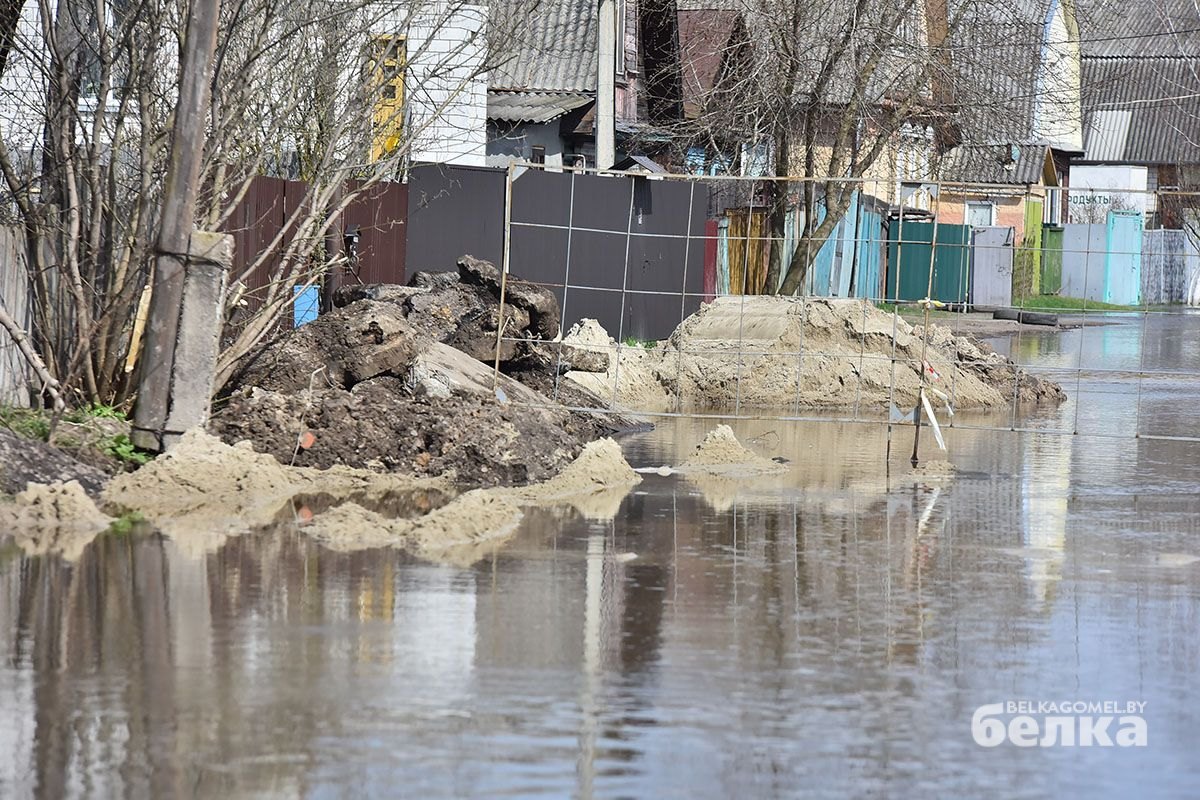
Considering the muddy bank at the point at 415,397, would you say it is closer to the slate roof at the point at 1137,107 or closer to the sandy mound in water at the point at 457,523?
the sandy mound in water at the point at 457,523

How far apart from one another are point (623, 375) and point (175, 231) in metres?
7.87

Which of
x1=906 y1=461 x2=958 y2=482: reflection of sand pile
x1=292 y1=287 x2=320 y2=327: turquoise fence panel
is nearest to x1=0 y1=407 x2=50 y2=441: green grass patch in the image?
x1=906 y1=461 x2=958 y2=482: reflection of sand pile

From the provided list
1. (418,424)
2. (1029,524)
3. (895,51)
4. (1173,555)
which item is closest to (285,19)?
(418,424)

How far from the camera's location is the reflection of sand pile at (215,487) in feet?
30.7

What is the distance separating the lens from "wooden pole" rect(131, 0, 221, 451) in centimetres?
1058

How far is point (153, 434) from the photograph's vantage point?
10680 millimetres

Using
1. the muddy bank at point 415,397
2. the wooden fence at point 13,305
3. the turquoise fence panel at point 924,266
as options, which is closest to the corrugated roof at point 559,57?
the turquoise fence panel at point 924,266

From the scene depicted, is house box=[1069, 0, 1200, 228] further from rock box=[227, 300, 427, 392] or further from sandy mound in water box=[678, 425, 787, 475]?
rock box=[227, 300, 427, 392]

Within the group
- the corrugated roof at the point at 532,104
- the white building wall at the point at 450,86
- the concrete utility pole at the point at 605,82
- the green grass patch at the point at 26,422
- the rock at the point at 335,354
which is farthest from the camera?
the corrugated roof at the point at 532,104

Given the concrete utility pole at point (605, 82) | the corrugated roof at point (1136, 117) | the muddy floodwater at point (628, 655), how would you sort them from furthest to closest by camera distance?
1. the corrugated roof at point (1136, 117)
2. the concrete utility pole at point (605, 82)
3. the muddy floodwater at point (628, 655)

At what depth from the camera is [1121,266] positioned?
149 ft

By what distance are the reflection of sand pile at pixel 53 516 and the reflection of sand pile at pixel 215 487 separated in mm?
362

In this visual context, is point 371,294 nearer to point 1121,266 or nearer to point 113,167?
point 113,167

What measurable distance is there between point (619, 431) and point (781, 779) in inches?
390
